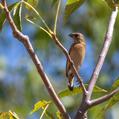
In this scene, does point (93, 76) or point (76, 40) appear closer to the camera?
point (93, 76)

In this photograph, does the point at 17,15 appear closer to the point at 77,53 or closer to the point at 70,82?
the point at 70,82

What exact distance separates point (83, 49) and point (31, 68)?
4.16 m

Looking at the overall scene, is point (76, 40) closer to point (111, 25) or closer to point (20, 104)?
point (111, 25)

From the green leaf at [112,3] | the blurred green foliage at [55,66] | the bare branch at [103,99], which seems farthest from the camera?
the blurred green foliage at [55,66]

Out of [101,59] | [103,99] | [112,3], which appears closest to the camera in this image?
[103,99]

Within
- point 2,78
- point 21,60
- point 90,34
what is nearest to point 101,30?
point 90,34

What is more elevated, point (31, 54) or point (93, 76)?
point (31, 54)

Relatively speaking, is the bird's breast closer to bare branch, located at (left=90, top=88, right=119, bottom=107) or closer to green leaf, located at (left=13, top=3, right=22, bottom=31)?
green leaf, located at (left=13, top=3, right=22, bottom=31)

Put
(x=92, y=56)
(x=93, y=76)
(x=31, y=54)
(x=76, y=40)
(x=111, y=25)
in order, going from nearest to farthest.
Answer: (x=31, y=54)
(x=93, y=76)
(x=111, y=25)
(x=76, y=40)
(x=92, y=56)

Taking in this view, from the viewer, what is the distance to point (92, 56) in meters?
7.41

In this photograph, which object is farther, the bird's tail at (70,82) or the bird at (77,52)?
the bird at (77,52)

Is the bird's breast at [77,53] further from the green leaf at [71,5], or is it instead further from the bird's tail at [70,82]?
the green leaf at [71,5]

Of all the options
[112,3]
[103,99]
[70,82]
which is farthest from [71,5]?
[103,99]

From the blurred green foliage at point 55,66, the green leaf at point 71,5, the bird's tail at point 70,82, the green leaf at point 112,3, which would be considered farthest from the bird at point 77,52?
the blurred green foliage at point 55,66
